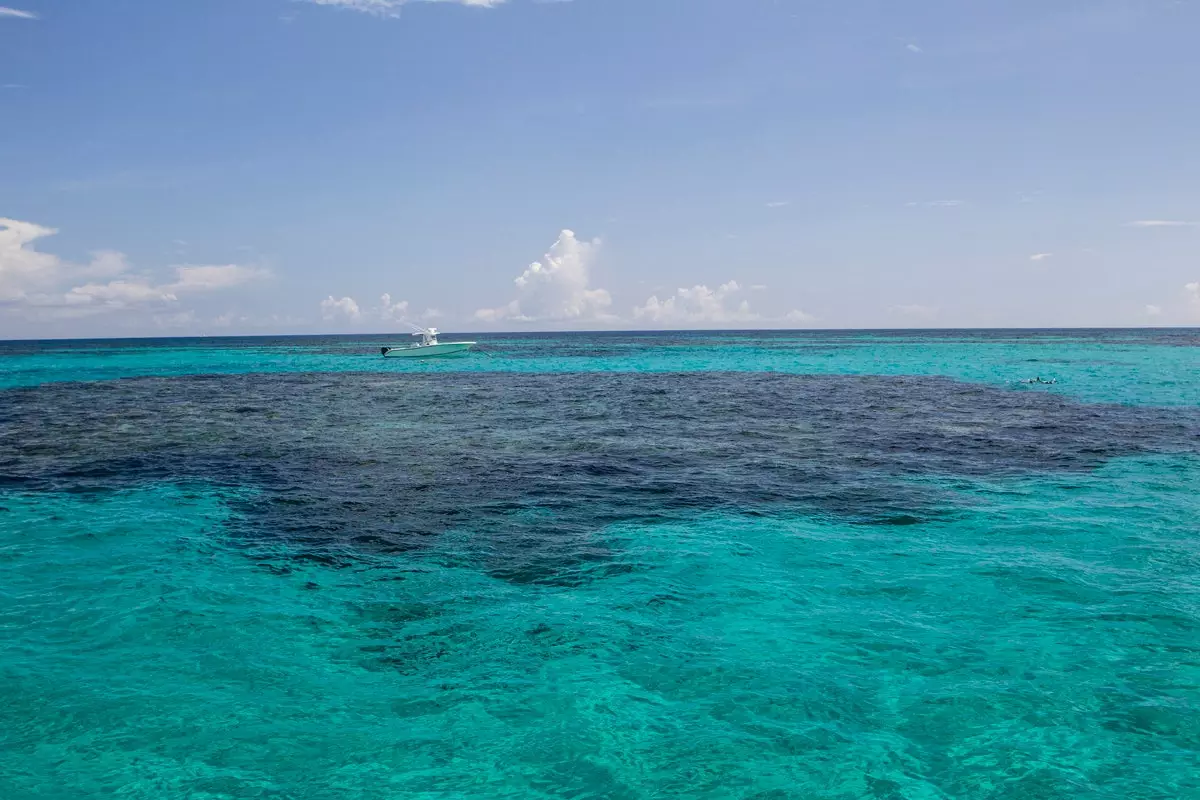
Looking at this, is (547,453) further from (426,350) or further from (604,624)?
(426,350)

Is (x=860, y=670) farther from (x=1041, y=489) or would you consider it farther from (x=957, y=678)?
(x=1041, y=489)

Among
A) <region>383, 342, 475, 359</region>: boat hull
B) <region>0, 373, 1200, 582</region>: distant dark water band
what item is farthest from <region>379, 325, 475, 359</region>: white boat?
<region>0, 373, 1200, 582</region>: distant dark water band

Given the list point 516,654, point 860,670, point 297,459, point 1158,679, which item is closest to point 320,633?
point 516,654

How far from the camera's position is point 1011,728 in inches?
325

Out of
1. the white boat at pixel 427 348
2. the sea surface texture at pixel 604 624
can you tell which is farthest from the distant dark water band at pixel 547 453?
the white boat at pixel 427 348

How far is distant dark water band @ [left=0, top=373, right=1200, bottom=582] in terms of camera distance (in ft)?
54.2

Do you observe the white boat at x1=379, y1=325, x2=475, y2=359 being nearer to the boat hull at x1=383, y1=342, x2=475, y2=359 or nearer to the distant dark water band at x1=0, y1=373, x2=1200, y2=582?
the boat hull at x1=383, y1=342, x2=475, y2=359

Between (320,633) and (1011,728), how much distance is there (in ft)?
28.4

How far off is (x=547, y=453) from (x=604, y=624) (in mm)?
13908

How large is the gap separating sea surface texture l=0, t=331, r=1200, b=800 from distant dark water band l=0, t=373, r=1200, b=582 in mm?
192

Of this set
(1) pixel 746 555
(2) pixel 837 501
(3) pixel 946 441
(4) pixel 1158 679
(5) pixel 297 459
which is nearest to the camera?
(4) pixel 1158 679

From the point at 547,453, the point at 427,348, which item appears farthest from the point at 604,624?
the point at 427,348

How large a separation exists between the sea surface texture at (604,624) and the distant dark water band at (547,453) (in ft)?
0.63

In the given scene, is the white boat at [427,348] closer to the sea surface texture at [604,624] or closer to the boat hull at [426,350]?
the boat hull at [426,350]
